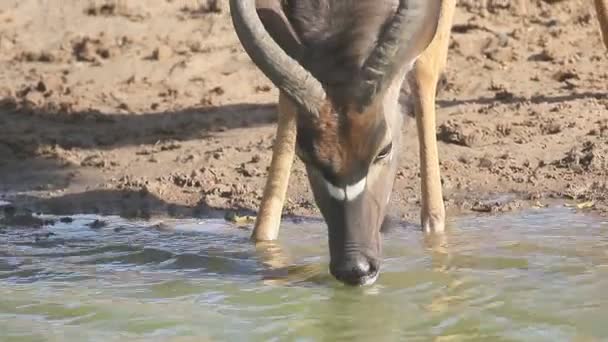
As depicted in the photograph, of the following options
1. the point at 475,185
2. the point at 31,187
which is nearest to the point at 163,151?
the point at 31,187

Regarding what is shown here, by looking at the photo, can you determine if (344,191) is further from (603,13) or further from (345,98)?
(603,13)

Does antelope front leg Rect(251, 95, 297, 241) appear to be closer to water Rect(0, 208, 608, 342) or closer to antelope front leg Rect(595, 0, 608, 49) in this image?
water Rect(0, 208, 608, 342)

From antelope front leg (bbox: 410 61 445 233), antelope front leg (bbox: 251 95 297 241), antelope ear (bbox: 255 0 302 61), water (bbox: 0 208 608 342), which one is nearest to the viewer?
water (bbox: 0 208 608 342)

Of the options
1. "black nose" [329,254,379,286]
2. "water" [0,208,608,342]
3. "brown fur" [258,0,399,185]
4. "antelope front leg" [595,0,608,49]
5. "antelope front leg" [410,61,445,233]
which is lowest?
"water" [0,208,608,342]

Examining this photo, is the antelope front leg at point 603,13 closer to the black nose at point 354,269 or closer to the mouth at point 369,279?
the mouth at point 369,279

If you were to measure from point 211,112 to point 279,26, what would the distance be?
4.62m

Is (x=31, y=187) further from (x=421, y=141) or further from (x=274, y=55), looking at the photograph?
(x=274, y=55)

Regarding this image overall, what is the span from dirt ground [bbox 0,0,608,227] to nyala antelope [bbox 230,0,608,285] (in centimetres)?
232

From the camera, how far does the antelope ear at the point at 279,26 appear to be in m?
7.05

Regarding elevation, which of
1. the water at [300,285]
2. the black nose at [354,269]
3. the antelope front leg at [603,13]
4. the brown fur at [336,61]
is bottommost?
the water at [300,285]

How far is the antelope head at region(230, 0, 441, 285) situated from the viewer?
6734 mm

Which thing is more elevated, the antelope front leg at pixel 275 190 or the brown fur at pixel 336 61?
the brown fur at pixel 336 61

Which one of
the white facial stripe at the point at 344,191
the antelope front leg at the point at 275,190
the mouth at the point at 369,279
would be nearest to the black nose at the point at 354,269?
the mouth at the point at 369,279

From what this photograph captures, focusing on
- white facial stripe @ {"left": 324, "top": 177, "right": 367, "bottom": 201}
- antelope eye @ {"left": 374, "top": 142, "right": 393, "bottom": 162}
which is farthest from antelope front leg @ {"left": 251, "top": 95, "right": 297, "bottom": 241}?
white facial stripe @ {"left": 324, "top": 177, "right": 367, "bottom": 201}
